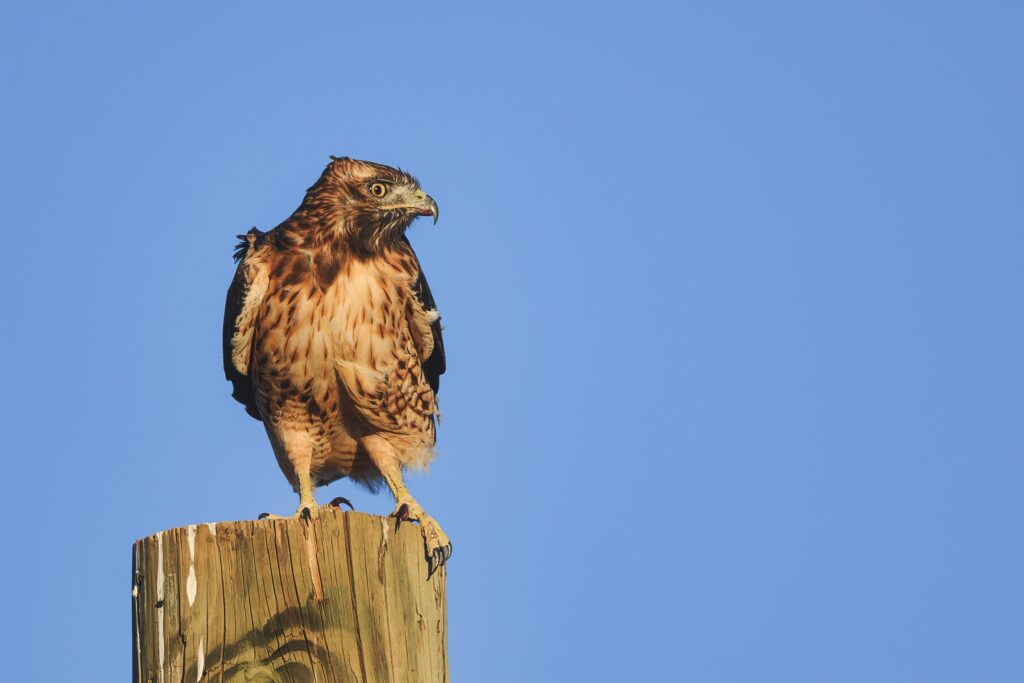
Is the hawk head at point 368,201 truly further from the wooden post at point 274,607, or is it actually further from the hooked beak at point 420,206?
the wooden post at point 274,607

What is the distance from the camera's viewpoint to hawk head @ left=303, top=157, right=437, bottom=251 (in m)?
7.11

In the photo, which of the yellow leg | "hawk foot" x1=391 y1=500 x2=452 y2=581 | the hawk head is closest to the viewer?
"hawk foot" x1=391 y1=500 x2=452 y2=581

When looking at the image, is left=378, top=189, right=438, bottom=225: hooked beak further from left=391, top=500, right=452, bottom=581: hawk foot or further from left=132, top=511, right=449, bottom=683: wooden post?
left=132, top=511, right=449, bottom=683: wooden post

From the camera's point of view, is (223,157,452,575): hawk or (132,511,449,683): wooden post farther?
(223,157,452,575): hawk

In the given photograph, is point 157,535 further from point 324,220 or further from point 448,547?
point 324,220

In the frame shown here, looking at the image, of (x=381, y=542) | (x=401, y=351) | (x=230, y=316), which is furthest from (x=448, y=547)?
(x=230, y=316)

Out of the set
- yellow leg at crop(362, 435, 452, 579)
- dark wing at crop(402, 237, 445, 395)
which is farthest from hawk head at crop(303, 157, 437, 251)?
yellow leg at crop(362, 435, 452, 579)

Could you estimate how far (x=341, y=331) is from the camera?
6.70 metres

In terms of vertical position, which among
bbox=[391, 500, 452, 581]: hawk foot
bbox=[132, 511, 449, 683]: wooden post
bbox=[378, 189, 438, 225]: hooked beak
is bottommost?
bbox=[132, 511, 449, 683]: wooden post

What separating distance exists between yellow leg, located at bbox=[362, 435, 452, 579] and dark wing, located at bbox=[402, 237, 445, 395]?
56 cm

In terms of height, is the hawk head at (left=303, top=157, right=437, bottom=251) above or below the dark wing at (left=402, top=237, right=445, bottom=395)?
above

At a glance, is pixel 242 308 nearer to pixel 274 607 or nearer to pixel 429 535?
pixel 429 535

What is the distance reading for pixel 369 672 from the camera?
368cm

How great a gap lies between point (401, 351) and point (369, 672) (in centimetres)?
339
